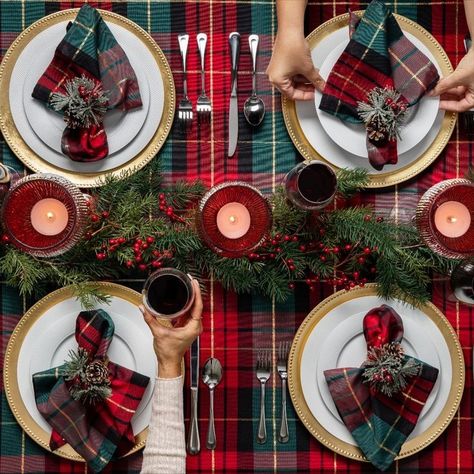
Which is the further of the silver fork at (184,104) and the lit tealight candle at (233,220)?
the silver fork at (184,104)

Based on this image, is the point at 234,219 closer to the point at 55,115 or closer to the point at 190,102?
the point at 190,102

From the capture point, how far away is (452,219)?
1015 mm

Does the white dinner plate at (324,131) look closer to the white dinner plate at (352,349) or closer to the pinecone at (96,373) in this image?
the white dinner plate at (352,349)

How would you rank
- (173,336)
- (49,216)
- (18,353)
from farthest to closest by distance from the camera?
(18,353) < (49,216) < (173,336)

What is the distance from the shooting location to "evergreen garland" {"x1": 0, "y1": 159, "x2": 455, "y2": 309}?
105 cm

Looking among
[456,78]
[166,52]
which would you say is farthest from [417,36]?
[166,52]

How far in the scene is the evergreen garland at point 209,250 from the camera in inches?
41.5

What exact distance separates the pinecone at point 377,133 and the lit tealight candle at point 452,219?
15 cm

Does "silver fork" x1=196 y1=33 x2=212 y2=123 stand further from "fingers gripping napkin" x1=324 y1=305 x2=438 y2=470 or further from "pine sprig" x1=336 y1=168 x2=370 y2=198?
"fingers gripping napkin" x1=324 y1=305 x2=438 y2=470

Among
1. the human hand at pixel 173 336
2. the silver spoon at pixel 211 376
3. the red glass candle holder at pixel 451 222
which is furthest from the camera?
the silver spoon at pixel 211 376

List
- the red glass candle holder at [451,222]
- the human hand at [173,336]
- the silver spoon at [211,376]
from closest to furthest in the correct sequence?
the human hand at [173,336]
the red glass candle holder at [451,222]
the silver spoon at [211,376]

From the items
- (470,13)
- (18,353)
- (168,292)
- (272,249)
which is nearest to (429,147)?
(470,13)

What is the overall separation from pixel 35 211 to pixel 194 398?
43 centimetres

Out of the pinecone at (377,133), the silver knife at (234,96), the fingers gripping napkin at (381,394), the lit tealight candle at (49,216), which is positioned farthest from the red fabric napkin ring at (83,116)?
the fingers gripping napkin at (381,394)
